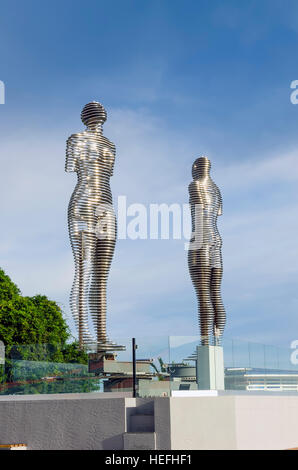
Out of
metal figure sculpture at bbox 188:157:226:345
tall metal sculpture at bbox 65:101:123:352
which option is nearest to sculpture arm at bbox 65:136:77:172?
tall metal sculpture at bbox 65:101:123:352

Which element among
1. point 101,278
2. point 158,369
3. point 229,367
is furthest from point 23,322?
point 158,369

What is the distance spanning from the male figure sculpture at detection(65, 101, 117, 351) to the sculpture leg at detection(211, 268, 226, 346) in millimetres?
5137

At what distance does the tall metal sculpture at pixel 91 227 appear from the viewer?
25.0 meters

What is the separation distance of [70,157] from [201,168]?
603 cm

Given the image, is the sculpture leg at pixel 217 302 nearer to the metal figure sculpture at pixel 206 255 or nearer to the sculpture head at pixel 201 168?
the metal figure sculpture at pixel 206 255

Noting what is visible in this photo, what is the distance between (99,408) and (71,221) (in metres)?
7.82

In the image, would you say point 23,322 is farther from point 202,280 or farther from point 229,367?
point 229,367

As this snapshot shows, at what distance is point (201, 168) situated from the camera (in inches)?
1165

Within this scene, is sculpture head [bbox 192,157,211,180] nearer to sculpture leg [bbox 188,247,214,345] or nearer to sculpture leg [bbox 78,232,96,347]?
sculpture leg [bbox 188,247,214,345]

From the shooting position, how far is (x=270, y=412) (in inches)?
941

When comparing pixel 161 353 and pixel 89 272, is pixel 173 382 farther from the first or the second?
pixel 89 272

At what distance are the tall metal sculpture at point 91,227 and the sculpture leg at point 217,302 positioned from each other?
514 cm

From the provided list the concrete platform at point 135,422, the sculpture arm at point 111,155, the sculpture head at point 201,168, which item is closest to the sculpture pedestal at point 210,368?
the concrete platform at point 135,422
